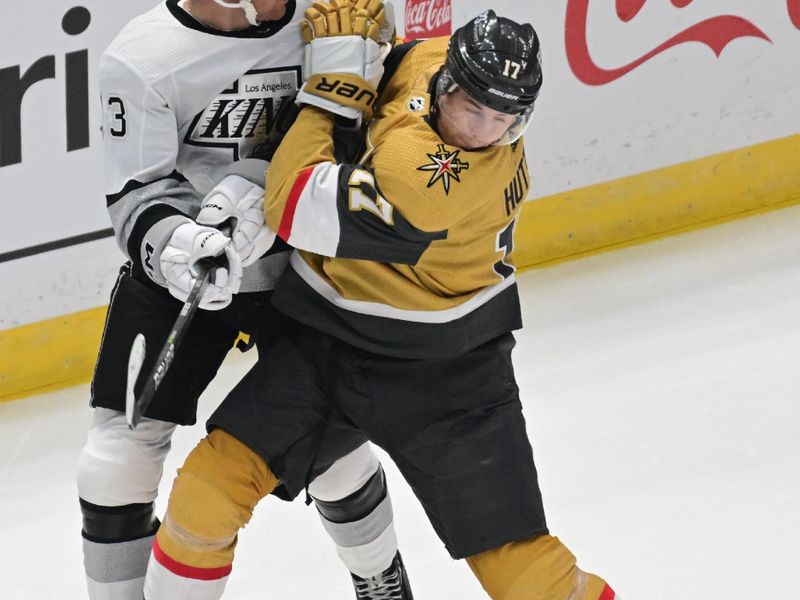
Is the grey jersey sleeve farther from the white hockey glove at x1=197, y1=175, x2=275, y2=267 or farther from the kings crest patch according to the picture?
the kings crest patch

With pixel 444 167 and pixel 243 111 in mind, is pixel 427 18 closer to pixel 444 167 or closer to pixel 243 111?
pixel 243 111

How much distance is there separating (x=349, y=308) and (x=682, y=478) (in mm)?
1168

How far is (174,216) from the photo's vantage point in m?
2.08

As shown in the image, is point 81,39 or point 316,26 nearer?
point 316,26

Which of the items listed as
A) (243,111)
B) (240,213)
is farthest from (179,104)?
(240,213)

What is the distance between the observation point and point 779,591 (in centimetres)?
254

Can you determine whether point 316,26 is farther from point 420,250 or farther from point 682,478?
point 682,478

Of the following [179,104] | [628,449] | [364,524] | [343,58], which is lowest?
[628,449]

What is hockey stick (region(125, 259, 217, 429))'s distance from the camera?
1979 millimetres

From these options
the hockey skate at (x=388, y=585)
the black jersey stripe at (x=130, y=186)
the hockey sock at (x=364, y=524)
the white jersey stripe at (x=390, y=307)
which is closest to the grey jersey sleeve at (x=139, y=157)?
the black jersey stripe at (x=130, y=186)

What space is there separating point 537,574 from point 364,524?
0.57m

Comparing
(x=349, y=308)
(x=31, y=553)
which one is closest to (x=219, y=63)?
(x=349, y=308)

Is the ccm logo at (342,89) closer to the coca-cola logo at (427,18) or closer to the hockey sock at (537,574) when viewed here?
the hockey sock at (537,574)

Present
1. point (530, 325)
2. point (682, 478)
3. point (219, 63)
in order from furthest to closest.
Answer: point (530, 325)
point (682, 478)
point (219, 63)
